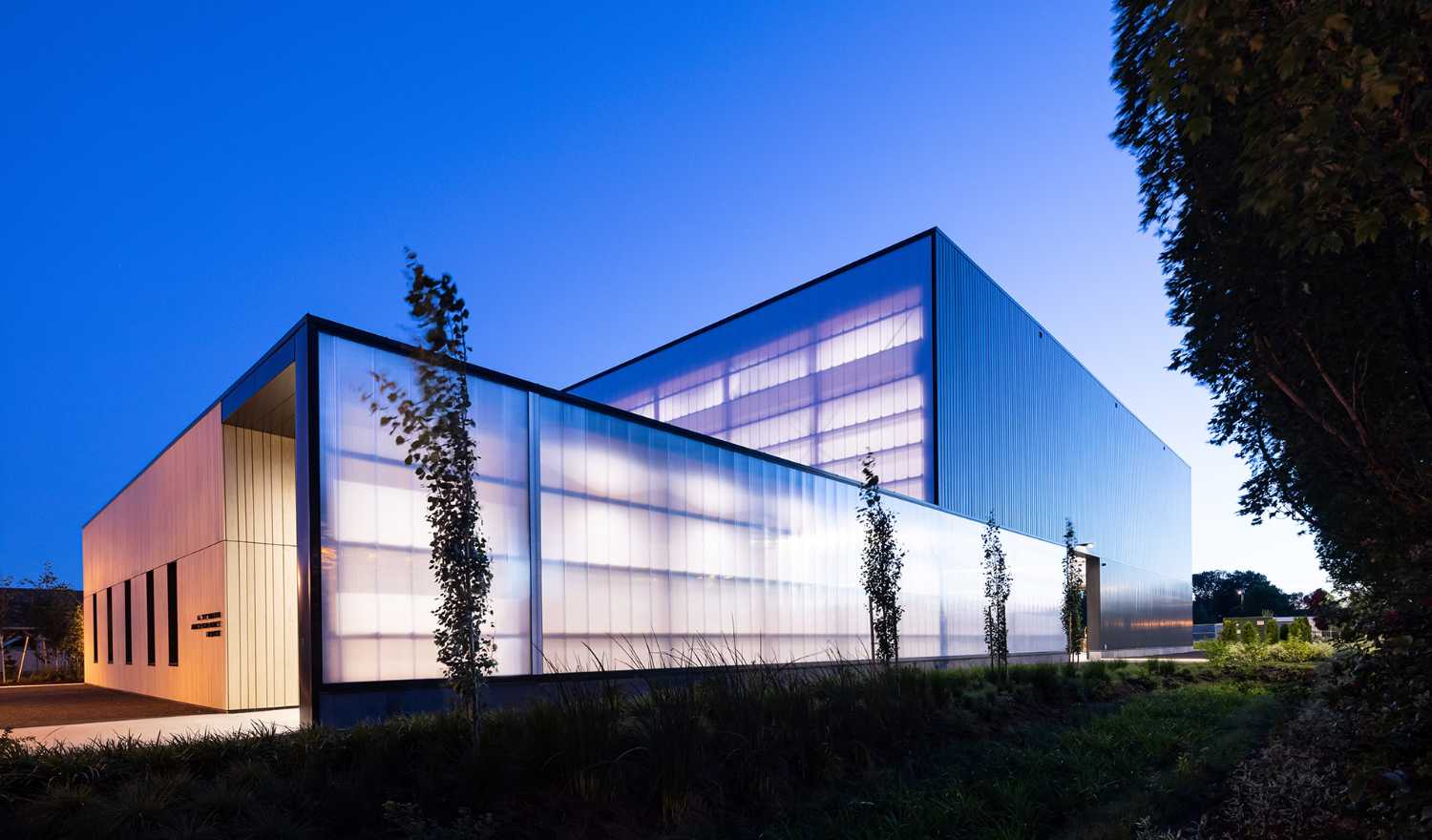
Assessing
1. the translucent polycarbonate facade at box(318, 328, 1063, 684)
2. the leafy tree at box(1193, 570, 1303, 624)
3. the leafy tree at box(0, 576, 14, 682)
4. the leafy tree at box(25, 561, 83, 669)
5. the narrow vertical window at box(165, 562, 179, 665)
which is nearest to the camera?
the translucent polycarbonate facade at box(318, 328, 1063, 684)

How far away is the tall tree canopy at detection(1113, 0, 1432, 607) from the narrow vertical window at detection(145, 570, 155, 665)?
82.3 ft

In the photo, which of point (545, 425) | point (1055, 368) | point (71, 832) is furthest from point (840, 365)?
point (71, 832)

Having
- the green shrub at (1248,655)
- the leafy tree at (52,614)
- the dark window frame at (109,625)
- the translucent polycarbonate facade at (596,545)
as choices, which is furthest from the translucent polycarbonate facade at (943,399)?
the leafy tree at (52,614)

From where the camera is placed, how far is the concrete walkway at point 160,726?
11.7 metres

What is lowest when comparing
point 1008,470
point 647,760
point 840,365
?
point 647,760

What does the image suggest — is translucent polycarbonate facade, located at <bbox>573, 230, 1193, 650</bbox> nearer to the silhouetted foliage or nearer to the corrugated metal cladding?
the corrugated metal cladding

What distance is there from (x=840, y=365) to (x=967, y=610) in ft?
34.4

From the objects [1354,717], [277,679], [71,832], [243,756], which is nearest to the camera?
[71,832]

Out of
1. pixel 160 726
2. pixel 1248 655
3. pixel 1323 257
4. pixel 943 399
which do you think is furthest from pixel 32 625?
pixel 1248 655

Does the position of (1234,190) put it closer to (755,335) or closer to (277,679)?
(277,679)

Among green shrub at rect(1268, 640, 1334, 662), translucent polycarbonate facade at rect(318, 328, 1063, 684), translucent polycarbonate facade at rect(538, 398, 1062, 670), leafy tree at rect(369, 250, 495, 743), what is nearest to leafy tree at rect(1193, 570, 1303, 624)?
green shrub at rect(1268, 640, 1334, 662)

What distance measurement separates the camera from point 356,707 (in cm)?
1161

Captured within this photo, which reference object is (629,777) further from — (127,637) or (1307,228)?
(127,637)

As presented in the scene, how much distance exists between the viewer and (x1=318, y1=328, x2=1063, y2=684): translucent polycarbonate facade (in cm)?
1219
